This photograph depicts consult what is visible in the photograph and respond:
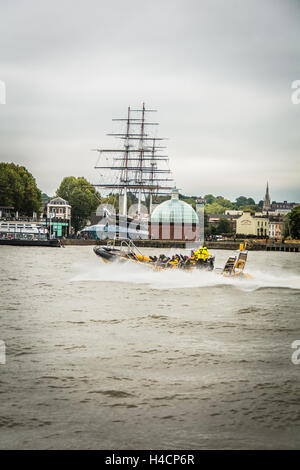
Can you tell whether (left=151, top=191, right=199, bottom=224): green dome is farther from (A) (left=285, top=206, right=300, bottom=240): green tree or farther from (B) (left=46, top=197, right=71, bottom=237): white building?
(A) (left=285, top=206, right=300, bottom=240): green tree

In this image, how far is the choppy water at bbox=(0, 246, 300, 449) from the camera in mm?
7656

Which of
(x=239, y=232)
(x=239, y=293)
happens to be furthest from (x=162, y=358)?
(x=239, y=232)

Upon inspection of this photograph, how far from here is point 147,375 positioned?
409 inches

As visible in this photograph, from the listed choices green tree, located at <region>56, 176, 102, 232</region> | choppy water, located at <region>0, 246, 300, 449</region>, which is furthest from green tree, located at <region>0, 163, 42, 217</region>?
choppy water, located at <region>0, 246, 300, 449</region>

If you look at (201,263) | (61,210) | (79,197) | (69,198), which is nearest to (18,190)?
(61,210)

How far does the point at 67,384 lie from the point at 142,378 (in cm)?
140

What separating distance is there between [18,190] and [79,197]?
110ft

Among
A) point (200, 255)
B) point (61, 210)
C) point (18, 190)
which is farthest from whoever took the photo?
point (61, 210)

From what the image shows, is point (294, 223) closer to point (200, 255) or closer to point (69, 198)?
point (69, 198)


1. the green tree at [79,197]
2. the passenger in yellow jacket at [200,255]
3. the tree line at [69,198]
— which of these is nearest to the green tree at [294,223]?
the tree line at [69,198]

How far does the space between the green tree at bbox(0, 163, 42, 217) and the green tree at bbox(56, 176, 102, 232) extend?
Result: 68.9ft

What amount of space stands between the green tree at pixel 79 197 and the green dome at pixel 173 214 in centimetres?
1397

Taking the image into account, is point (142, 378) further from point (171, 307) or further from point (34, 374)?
point (171, 307)

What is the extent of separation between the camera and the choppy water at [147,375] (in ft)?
25.1
